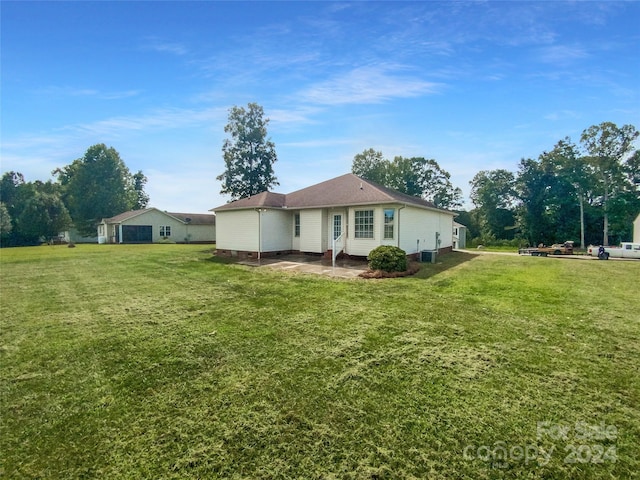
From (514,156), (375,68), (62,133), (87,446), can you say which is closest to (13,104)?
(62,133)

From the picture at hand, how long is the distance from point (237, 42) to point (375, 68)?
5.00 metres

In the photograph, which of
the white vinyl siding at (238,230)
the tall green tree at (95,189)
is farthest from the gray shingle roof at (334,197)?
the tall green tree at (95,189)

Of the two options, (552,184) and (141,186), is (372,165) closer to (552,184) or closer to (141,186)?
(552,184)

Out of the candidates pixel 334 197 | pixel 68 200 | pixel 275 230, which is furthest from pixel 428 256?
pixel 68 200

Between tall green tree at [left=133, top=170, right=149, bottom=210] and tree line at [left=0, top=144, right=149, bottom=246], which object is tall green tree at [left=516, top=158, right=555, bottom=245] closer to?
tree line at [left=0, top=144, right=149, bottom=246]

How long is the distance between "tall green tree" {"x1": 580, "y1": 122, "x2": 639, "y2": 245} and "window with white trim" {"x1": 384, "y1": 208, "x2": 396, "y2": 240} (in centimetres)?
2866

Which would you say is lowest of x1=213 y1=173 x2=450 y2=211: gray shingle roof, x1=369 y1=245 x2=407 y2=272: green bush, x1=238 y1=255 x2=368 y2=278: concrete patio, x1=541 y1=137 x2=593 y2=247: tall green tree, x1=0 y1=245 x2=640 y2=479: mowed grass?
x1=0 y1=245 x2=640 y2=479: mowed grass

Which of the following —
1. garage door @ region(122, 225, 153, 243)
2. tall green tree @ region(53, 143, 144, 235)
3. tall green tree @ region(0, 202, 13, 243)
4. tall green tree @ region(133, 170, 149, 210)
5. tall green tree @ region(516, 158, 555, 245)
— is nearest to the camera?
tall green tree @ region(516, 158, 555, 245)

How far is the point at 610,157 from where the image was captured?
2947 cm

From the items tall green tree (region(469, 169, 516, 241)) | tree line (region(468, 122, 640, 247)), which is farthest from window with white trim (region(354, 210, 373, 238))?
tall green tree (region(469, 169, 516, 241))

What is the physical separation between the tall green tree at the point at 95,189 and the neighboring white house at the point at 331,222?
119 ft

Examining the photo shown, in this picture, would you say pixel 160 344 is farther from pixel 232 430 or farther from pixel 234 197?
pixel 234 197

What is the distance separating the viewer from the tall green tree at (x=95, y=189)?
43.1m

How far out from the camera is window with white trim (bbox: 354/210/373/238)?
46.2ft
